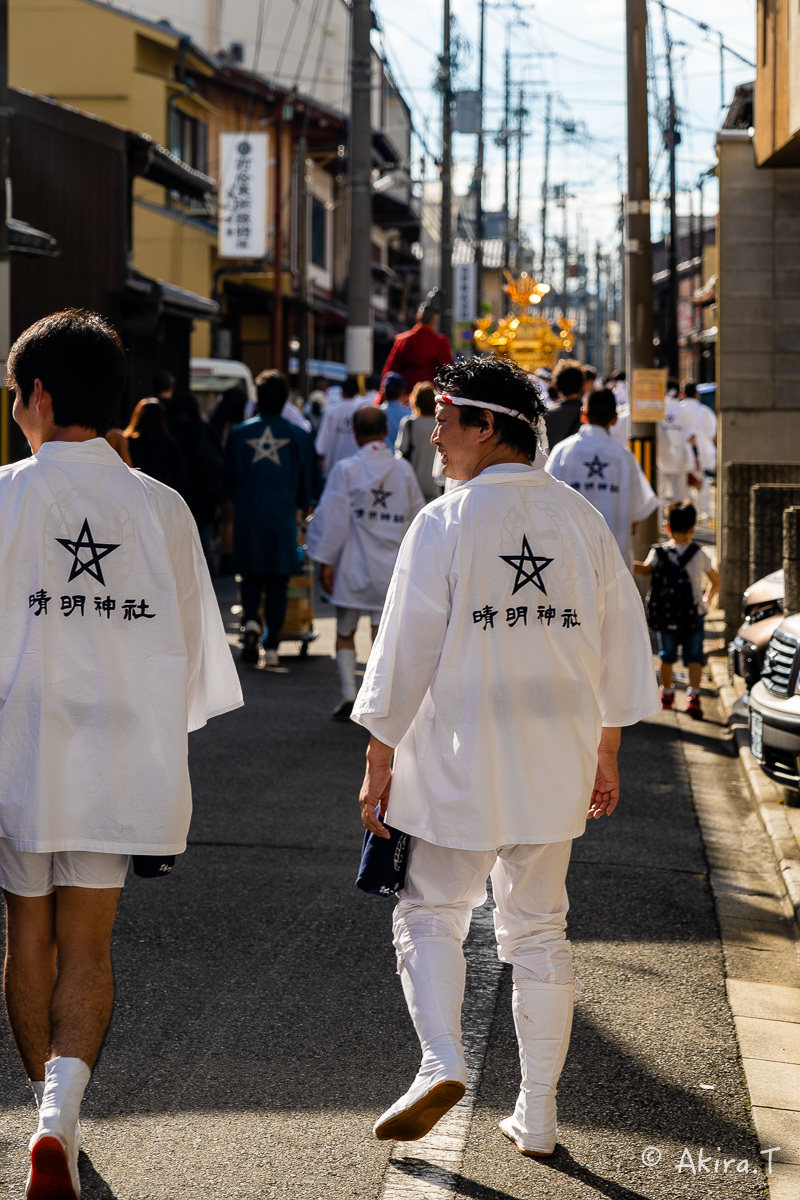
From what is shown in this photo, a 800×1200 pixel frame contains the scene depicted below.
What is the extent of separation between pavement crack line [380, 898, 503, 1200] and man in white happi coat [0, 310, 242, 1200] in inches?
31.4

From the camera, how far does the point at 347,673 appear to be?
912cm

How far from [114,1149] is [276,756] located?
4.60 metres

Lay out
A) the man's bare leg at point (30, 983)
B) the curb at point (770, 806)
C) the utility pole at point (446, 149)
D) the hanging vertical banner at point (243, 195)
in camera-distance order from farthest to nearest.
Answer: the utility pole at point (446, 149) → the hanging vertical banner at point (243, 195) → the curb at point (770, 806) → the man's bare leg at point (30, 983)

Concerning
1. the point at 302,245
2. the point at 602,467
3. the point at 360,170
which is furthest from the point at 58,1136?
the point at 302,245

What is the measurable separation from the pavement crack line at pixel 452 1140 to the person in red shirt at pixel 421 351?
26.3 ft

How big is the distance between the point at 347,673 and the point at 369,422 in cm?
159

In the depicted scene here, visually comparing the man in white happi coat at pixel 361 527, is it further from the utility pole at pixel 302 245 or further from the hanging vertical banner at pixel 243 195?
the utility pole at pixel 302 245

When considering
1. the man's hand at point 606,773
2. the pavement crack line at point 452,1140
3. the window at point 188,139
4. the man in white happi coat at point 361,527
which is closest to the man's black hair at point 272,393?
the man in white happi coat at point 361,527

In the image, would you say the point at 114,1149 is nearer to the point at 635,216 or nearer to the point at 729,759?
the point at 729,759

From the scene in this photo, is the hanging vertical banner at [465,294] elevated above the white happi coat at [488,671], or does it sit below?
above

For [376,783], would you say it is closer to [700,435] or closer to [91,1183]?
[91,1183]

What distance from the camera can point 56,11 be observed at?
25.4 m

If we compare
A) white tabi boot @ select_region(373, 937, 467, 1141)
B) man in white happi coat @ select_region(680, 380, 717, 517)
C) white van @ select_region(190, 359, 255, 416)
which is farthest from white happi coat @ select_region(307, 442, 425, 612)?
white van @ select_region(190, 359, 255, 416)

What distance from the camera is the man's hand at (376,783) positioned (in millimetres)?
3502
